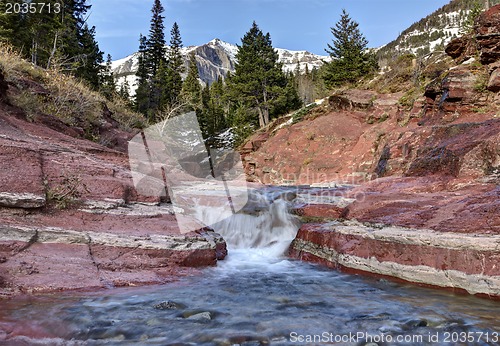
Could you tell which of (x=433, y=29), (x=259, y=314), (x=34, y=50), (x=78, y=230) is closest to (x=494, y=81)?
(x=259, y=314)

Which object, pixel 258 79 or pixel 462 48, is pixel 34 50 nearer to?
pixel 258 79

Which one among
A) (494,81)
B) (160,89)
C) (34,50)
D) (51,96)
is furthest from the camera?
(160,89)

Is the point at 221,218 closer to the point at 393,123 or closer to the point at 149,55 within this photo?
the point at 393,123

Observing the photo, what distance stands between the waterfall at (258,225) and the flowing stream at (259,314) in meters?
2.75

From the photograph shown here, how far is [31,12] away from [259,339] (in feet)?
126

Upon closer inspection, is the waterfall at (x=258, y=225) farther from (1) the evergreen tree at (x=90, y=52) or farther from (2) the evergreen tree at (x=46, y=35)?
(1) the evergreen tree at (x=90, y=52)

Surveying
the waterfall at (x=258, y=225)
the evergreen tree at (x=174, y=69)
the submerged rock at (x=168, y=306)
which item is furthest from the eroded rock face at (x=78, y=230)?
the evergreen tree at (x=174, y=69)

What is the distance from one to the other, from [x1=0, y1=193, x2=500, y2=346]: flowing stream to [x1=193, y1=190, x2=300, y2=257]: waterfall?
9.01 ft

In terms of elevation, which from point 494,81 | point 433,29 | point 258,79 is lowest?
point 494,81

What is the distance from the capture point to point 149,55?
168 feet

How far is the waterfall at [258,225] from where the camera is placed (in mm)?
8577

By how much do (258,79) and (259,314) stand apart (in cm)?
3587

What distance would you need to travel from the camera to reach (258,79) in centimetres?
3784

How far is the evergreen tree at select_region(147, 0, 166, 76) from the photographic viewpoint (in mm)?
51031
